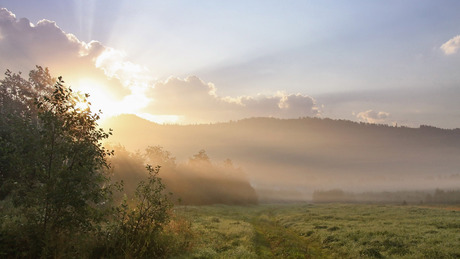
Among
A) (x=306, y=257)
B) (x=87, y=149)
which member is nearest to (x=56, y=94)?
(x=87, y=149)

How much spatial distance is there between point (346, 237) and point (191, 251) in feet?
45.1

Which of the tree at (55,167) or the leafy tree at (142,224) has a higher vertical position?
the tree at (55,167)

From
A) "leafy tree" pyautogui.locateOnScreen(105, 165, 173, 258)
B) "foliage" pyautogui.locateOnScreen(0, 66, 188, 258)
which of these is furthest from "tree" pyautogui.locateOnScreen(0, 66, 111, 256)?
"leafy tree" pyautogui.locateOnScreen(105, 165, 173, 258)

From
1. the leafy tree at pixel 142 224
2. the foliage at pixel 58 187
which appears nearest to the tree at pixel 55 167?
the foliage at pixel 58 187

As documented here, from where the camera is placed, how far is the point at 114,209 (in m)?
14.4

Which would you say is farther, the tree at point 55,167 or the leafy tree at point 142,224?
the leafy tree at point 142,224

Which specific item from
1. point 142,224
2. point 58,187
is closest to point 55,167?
point 58,187

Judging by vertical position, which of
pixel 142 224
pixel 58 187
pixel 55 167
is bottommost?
pixel 142 224

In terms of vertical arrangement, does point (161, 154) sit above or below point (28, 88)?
below

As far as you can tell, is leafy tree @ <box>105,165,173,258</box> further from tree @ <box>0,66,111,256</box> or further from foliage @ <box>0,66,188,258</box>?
tree @ <box>0,66,111,256</box>

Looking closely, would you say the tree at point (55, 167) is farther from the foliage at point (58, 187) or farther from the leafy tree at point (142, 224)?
the leafy tree at point (142, 224)

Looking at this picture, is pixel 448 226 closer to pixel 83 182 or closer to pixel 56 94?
pixel 83 182

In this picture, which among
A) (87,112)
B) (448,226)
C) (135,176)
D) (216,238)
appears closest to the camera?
(87,112)

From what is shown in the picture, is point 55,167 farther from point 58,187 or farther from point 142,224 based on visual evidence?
point 142,224
